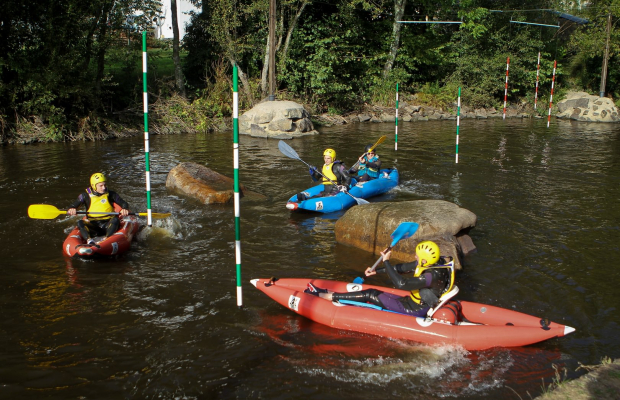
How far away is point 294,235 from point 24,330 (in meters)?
3.73

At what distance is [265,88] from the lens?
2089 cm

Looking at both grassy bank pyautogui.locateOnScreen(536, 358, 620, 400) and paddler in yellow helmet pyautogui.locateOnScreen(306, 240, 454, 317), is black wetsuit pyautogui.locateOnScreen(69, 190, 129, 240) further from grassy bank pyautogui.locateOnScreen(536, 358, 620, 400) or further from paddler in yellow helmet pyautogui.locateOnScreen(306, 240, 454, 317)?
grassy bank pyautogui.locateOnScreen(536, 358, 620, 400)

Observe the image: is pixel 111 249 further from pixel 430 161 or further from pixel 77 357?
pixel 430 161

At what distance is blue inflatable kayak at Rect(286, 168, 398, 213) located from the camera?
A: 8680 millimetres

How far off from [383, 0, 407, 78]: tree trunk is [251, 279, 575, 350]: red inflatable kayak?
20.1 metres

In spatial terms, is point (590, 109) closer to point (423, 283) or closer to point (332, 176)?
point (332, 176)

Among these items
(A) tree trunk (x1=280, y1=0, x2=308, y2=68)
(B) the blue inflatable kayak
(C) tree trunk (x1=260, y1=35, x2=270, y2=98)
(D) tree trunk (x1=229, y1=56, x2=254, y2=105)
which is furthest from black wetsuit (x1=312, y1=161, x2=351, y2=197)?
(A) tree trunk (x1=280, y1=0, x2=308, y2=68)

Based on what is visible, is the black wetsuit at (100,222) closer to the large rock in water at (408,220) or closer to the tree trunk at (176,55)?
the large rock in water at (408,220)

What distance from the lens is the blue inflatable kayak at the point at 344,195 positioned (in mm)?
8680

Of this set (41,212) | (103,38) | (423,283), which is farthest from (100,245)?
(103,38)

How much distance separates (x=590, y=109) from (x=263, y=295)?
2188 cm

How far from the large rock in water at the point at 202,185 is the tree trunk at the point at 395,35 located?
15.7 meters

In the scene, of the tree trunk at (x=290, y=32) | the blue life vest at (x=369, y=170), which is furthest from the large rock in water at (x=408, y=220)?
the tree trunk at (x=290, y=32)

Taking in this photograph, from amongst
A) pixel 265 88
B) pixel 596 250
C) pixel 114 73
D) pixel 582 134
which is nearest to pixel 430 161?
pixel 596 250
